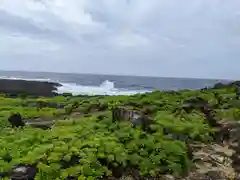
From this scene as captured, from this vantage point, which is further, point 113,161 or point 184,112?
point 184,112

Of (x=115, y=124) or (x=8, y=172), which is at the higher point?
(x=115, y=124)

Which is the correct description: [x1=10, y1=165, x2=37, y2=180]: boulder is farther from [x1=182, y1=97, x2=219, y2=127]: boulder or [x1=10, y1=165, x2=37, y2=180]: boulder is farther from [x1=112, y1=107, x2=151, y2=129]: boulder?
[x1=182, y1=97, x2=219, y2=127]: boulder

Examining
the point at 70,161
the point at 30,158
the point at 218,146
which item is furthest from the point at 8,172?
the point at 218,146

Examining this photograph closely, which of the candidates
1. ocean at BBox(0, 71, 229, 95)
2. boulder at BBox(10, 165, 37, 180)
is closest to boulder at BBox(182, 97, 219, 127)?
boulder at BBox(10, 165, 37, 180)

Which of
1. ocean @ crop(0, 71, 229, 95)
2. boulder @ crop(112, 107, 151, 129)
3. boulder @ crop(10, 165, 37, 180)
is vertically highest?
boulder @ crop(112, 107, 151, 129)

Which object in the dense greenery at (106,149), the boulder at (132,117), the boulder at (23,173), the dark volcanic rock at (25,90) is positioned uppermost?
the boulder at (132,117)

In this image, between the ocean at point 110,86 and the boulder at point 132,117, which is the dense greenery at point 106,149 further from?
the ocean at point 110,86

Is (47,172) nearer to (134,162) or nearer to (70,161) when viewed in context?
(70,161)

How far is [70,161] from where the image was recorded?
8.34 m

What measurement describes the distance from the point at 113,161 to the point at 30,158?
75.3 inches

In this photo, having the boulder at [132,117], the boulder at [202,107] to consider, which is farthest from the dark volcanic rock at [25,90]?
the boulder at [132,117]

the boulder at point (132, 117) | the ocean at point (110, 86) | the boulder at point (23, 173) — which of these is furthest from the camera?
the ocean at point (110, 86)

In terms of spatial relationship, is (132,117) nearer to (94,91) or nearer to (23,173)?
(23,173)

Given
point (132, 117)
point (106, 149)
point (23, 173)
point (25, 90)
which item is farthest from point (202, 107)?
point (25, 90)
